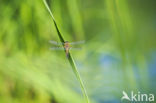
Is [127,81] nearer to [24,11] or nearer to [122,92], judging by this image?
[122,92]

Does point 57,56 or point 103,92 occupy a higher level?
point 57,56

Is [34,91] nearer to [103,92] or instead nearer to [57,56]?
[57,56]

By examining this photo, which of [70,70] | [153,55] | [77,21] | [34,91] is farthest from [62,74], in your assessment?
[153,55]

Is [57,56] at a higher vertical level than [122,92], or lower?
higher

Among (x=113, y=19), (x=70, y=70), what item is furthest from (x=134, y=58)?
(x=70, y=70)

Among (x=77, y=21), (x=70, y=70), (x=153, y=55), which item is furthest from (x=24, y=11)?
(x=153, y=55)

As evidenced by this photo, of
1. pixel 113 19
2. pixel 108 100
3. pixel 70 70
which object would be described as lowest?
pixel 108 100
